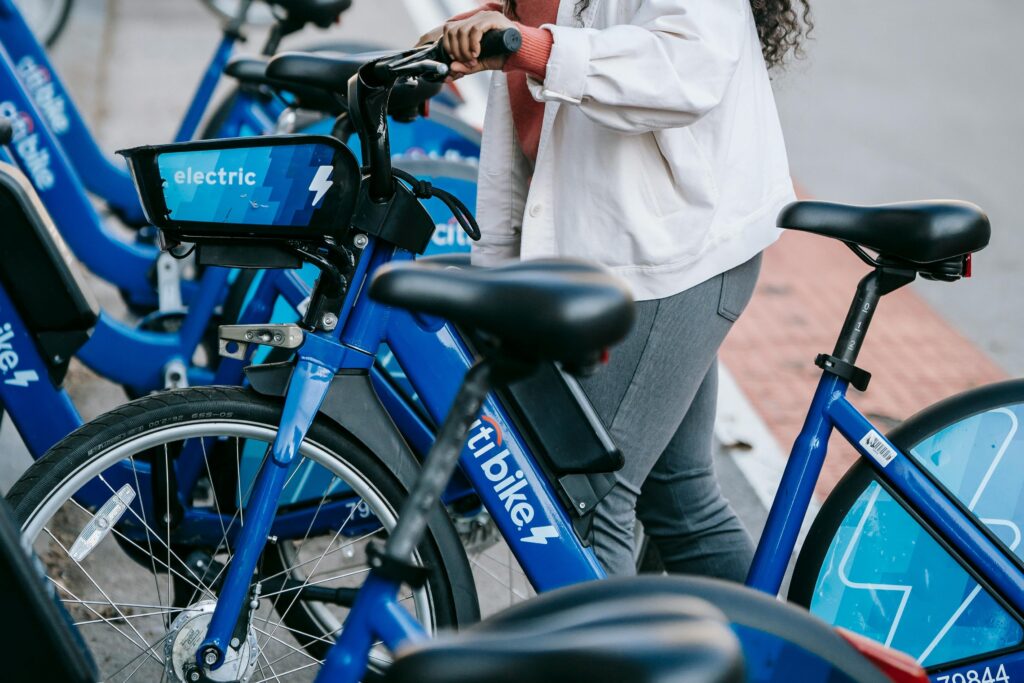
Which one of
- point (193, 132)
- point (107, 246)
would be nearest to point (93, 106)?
point (193, 132)

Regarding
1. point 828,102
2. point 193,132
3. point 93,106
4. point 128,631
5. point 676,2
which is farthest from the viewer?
point 828,102

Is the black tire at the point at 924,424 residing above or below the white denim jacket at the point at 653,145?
below

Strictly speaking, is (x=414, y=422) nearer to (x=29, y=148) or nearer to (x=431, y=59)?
(x=431, y=59)

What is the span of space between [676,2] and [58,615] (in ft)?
4.45

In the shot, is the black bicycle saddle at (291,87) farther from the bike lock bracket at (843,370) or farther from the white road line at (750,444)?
the white road line at (750,444)

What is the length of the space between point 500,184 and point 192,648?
1063mm

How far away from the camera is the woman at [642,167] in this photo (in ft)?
6.23

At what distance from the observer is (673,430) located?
231 cm

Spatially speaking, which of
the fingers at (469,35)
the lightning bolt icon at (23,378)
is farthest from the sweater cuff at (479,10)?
the lightning bolt icon at (23,378)

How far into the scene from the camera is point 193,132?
14.4ft

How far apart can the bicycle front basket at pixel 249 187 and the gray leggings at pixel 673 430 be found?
611 mm

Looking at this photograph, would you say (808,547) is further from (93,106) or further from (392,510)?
(93,106)

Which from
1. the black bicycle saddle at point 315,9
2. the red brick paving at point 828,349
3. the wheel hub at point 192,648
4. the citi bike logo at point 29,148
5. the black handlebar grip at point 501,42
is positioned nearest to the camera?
the black handlebar grip at point 501,42

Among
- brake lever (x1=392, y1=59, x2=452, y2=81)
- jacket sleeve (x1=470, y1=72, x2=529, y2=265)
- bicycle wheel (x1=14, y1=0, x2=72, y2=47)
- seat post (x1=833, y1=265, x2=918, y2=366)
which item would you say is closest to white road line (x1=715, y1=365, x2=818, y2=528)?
seat post (x1=833, y1=265, x2=918, y2=366)
